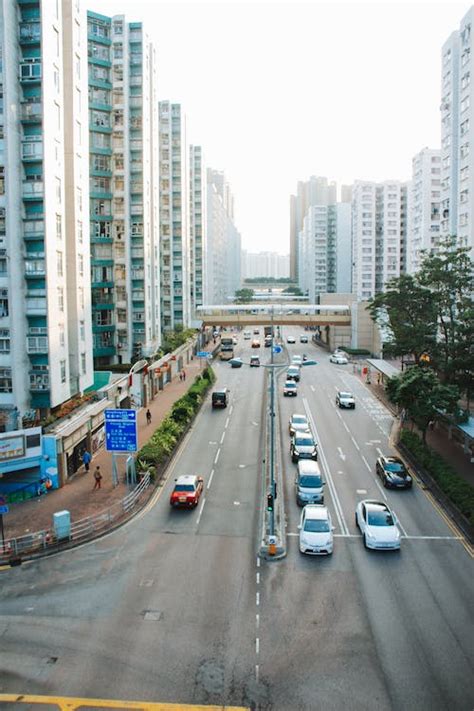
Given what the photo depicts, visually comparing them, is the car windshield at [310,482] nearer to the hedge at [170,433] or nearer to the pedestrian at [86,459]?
the hedge at [170,433]

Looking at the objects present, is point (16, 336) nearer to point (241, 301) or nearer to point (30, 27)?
point (30, 27)

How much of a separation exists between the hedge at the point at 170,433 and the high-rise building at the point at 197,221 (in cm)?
6669

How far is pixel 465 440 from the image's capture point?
141ft

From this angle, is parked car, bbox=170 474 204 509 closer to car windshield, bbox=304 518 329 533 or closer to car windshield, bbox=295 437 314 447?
car windshield, bbox=304 518 329 533

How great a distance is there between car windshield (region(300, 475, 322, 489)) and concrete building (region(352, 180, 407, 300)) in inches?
4039

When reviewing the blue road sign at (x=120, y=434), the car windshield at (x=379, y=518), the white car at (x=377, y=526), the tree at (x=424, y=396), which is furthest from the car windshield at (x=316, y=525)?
the tree at (x=424, y=396)

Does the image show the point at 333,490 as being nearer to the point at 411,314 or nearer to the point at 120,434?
the point at 120,434

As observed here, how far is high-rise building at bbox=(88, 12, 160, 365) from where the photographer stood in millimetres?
62219

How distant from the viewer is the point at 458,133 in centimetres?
6259

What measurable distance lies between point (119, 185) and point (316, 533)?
4733 centimetres

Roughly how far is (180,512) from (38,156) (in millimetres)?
22705

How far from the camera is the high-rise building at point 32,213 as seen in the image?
3712 centimetres

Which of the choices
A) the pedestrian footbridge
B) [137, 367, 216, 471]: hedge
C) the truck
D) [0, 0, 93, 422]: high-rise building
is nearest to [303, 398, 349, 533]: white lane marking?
[137, 367, 216, 471]: hedge

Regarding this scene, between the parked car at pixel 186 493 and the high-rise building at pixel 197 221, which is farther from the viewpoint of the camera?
the high-rise building at pixel 197 221
